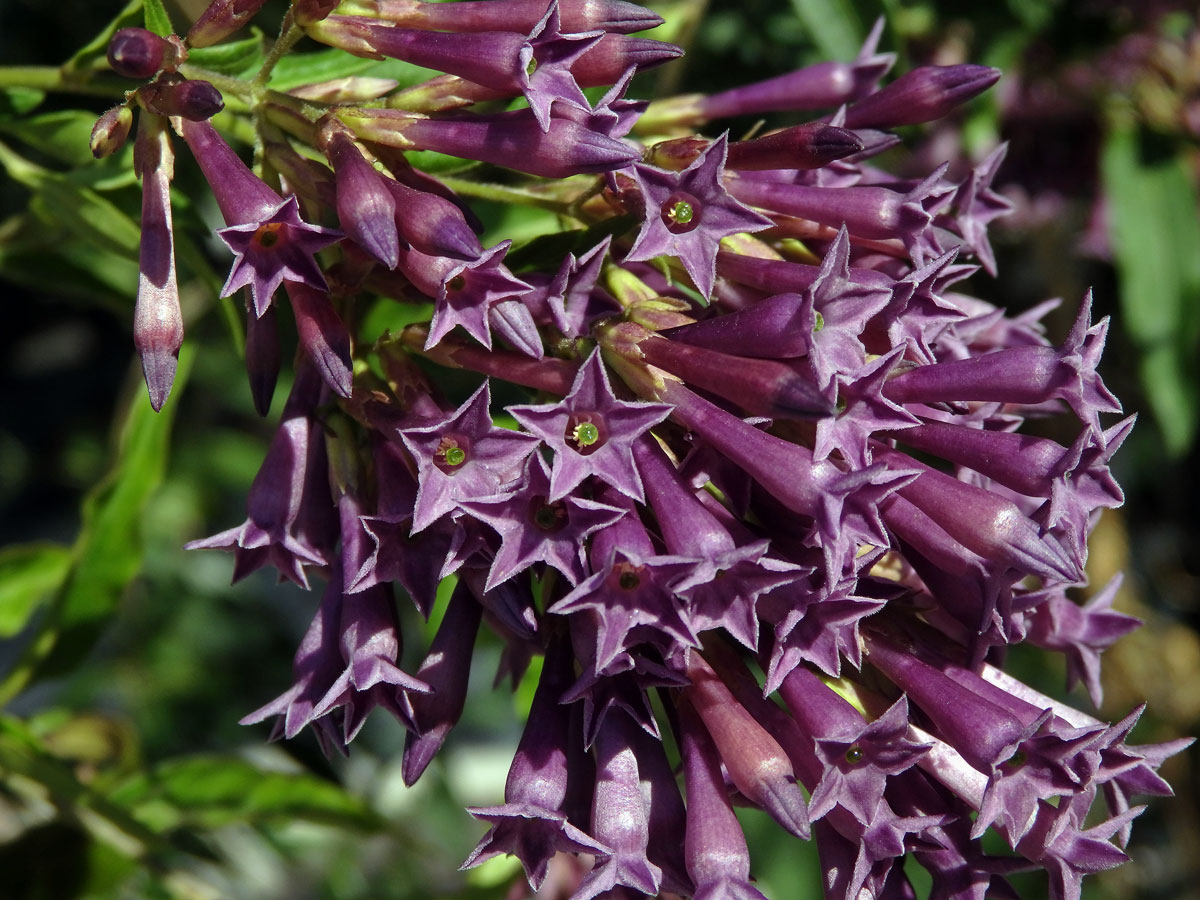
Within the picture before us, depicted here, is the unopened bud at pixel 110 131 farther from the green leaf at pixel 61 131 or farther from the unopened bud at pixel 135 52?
the green leaf at pixel 61 131

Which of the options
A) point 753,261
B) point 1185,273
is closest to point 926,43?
point 1185,273

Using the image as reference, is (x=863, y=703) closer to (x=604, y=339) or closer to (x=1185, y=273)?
(x=604, y=339)

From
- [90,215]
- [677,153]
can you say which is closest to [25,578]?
[90,215]

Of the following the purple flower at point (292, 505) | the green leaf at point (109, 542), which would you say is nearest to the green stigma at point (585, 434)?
the purple flower at point (292, 505)

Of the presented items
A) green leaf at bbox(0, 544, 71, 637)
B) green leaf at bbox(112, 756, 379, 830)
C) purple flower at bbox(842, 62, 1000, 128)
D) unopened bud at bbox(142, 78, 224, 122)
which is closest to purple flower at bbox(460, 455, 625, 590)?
unopened bud at bbox(142, 78, 224, 122)

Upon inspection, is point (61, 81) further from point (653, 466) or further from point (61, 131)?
point (653, 466)

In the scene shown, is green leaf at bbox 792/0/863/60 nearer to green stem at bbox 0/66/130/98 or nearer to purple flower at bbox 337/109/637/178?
purple flower at bbox 337/109/637/178

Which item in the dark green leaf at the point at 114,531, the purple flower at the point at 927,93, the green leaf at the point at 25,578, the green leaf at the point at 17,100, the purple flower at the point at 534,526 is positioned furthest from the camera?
the green leaf at the point at 25,578
